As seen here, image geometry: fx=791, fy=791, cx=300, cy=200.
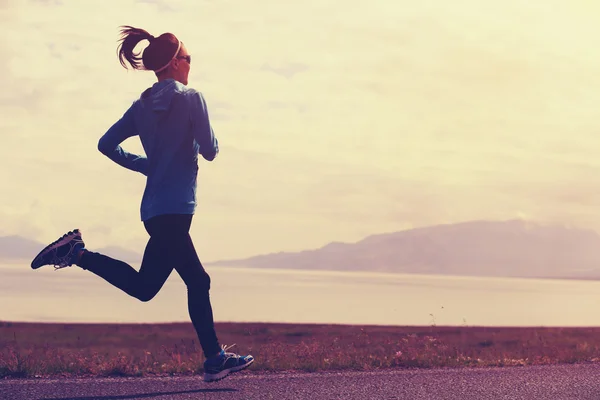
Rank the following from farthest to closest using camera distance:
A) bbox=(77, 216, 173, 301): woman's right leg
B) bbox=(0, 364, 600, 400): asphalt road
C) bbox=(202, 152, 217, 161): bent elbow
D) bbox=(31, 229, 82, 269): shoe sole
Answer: bbox=(0, 364, 600, 400): asphalt road < bbox=(31, 229, 82, 269): shoe sole < bbox=(77, 216, 173, 301): woman's right leg < bbox=(202, 152, 217, 161): bent elbow

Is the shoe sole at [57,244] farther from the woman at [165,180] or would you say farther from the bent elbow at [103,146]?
the bent elbow at [103,146]

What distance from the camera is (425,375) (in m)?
8.07

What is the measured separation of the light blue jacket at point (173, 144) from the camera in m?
6.10

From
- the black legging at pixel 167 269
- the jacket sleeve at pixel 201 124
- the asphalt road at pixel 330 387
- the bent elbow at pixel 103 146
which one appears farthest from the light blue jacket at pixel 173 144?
Answer: the asphalt road at pixel 330 387

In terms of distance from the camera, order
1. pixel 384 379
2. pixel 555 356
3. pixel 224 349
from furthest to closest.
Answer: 1. pixel 555 356
2. pixel 384 379
3. pixel 224 349

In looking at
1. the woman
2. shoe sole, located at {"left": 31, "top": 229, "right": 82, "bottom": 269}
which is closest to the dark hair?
the woman

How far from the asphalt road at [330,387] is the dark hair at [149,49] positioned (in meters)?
2.75

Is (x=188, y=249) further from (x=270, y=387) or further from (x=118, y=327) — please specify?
(x=118, y=327)

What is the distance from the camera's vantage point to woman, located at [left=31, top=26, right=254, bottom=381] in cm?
613

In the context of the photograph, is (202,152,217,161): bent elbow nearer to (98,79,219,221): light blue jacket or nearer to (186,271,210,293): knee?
(98,79,219,221): light blue jacket

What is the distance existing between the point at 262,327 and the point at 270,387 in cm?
2837

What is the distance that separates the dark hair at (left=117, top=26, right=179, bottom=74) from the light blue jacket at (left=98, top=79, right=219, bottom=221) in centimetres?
18

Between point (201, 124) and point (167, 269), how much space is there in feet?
4.04

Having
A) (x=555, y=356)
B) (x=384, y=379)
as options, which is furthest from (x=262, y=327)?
(x=384, y=379)
